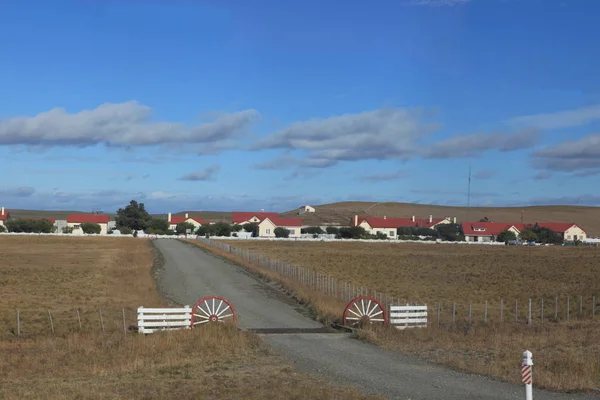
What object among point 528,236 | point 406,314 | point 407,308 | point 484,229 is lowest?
point 406,314

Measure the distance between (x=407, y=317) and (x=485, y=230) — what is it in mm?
159491

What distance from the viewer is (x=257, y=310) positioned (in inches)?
1148

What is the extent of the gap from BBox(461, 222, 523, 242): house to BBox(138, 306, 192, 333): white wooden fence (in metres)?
157

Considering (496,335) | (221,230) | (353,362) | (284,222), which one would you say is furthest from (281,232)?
(353,362)

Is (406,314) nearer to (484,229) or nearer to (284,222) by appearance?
(284,222)

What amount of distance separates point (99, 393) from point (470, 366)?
27.1 ft

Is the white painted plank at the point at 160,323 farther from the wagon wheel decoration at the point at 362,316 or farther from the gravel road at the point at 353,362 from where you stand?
the wagon wheel decoration at the point at 362,316

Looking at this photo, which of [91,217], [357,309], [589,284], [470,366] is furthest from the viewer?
[91,217]

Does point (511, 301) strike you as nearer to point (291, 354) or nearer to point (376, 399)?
point (291, 354)

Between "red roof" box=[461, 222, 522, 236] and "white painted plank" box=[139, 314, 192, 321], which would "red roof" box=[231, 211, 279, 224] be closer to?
"red roof" box=[461, 222, 522, 236]

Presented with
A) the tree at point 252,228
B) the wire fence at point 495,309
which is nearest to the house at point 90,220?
the tree at point 252,228

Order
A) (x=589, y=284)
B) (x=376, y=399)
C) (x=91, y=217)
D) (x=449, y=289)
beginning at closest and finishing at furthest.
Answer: (x=376, y=399) < (x=449, y=289) < (x=589, y=284) < (x=91, y=217)

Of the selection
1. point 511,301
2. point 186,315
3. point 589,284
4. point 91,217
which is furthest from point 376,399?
point 91,217

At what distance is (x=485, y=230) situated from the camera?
177125 mm
